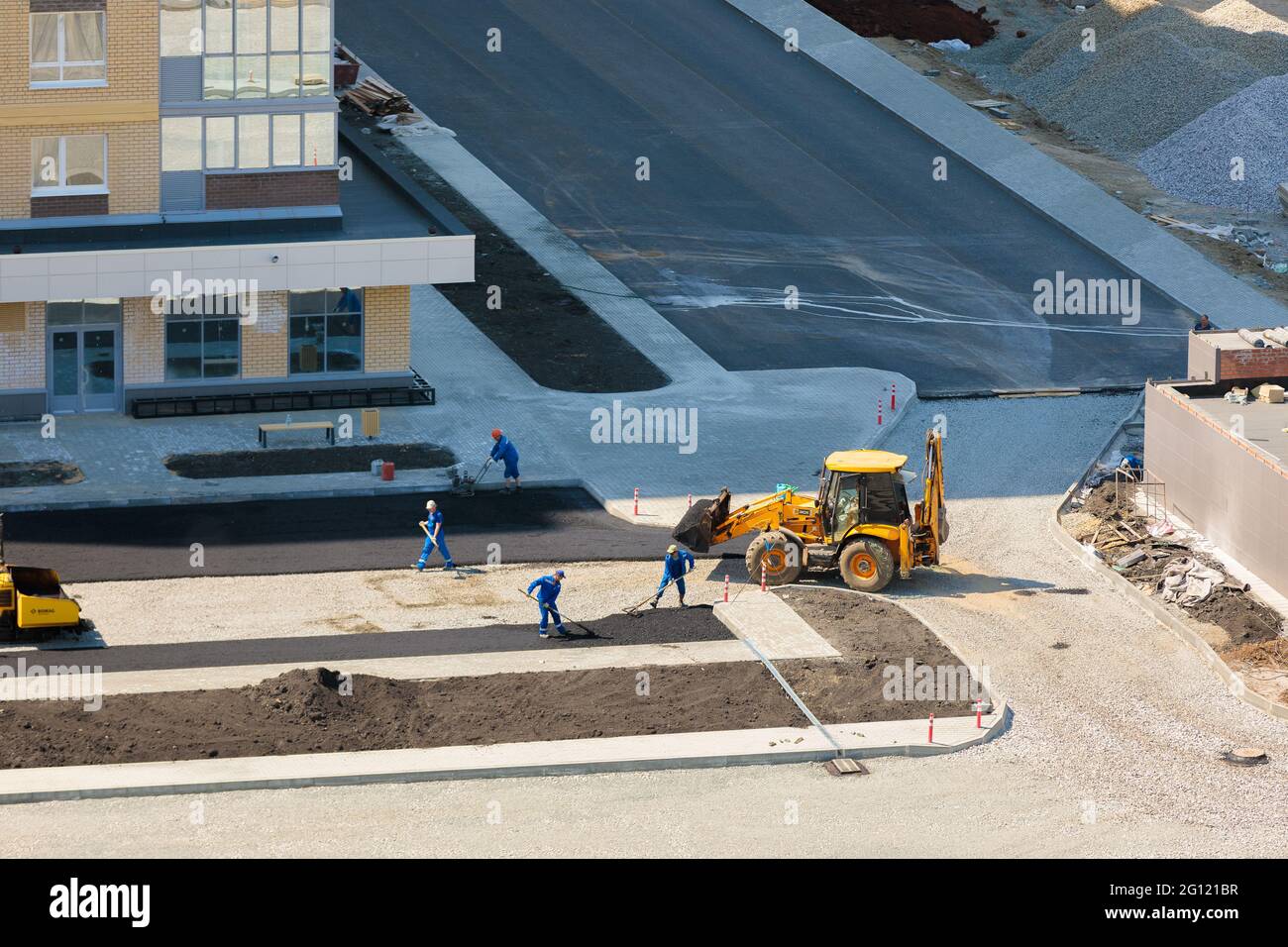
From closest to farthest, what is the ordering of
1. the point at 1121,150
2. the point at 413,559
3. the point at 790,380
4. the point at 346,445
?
the point at 413,559
the point at 346,445
the point at 790,380
the point at 1121,150

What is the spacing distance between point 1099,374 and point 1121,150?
17059mm

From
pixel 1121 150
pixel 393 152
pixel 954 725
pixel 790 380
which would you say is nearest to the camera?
pixel 954 725

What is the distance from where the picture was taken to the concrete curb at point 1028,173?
56.0m

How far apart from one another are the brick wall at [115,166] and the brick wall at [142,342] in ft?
7.00

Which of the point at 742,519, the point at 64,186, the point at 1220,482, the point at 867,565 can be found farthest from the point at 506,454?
the point at 1220,482

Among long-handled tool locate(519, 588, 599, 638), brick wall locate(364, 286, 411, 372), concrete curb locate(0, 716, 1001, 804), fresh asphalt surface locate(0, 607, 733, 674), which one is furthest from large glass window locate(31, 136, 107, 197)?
concrete curb locate(0, 716, 1001, 804)

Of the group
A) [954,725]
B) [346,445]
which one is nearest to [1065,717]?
[954,725]

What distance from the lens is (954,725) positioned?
1206 inches

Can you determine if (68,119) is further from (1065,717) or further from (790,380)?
(1065,717)

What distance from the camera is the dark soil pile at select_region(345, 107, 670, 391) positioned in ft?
161

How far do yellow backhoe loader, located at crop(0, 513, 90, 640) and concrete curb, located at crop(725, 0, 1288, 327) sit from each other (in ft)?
103

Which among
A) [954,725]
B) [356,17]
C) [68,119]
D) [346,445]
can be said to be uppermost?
[356,17]

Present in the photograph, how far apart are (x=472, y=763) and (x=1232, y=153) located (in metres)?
41.1

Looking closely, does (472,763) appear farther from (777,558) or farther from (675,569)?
(777,558)
